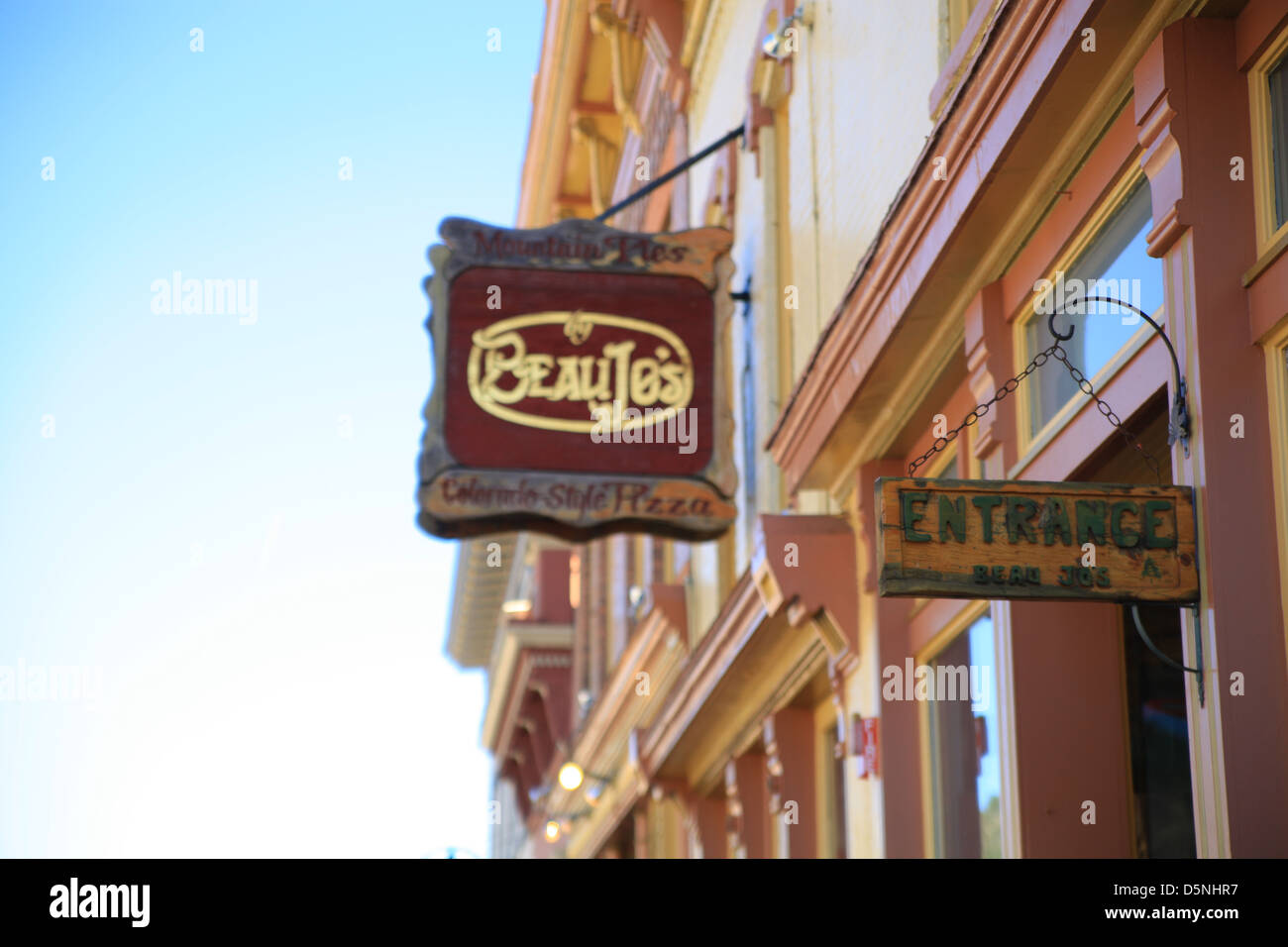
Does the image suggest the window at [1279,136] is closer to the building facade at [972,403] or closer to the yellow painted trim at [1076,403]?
the building facade at [972,403]

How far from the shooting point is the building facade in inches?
211

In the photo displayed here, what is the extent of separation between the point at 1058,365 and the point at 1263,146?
6.12 ft

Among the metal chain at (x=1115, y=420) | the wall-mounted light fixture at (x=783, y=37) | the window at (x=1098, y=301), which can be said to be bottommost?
the metal chain at (x=1115, y=420)


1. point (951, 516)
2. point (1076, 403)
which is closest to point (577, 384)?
point (1076, 403)

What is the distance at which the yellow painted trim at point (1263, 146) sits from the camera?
5.43 metres

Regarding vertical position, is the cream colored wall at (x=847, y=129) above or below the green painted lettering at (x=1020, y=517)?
above

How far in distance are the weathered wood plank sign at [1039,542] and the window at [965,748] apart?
10.2 feet

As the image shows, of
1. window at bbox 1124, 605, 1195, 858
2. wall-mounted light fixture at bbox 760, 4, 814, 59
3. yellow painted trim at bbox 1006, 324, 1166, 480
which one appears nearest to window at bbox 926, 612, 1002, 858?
window at bbox 1124, 605, 1195, 858

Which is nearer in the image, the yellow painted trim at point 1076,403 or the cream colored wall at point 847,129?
the yellow painted trim at point 1076,403

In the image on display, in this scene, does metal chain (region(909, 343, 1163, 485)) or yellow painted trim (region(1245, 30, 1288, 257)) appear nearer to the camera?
yellow painted trim (region(1245, 30, 1288, 257))

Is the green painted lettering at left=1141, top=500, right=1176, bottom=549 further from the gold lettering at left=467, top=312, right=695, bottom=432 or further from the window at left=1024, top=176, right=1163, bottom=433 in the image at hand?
the gold lettering at left=467, top=312, right=695, bottom=432

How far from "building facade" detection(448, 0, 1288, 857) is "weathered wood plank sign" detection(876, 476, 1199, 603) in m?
0.11

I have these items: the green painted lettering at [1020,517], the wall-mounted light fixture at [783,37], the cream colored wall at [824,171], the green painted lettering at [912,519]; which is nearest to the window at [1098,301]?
the green painted lettering at [1020,517]
